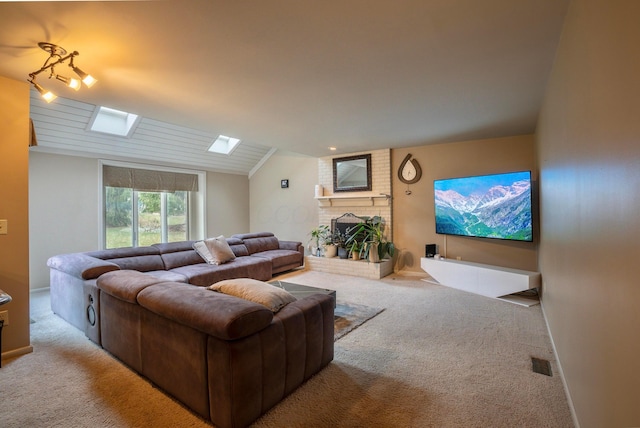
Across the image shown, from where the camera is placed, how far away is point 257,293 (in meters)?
1.97

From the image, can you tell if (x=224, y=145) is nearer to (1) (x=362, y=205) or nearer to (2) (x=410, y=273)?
(1) (x=362, y=205)

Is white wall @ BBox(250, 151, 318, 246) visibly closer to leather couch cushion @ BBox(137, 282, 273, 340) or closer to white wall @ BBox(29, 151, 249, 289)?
white wall @ BBox(29, 151, 249, 289)

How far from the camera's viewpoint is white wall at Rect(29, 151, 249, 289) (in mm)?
4270

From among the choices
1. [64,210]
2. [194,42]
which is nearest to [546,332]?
[194,42]

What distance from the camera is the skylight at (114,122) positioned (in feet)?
14.8

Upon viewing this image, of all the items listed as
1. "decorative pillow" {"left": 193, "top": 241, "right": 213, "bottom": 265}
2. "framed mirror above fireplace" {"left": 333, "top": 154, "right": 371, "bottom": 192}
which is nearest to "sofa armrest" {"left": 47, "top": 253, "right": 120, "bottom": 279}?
"decorative pillow" {"left": 193, "top": 241, "right": 213, "bottom": 265}

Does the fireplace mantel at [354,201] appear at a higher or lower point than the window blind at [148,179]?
lower

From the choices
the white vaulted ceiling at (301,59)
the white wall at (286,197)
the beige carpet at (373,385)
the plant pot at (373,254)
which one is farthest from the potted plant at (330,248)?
the beige carpet at (373,385)

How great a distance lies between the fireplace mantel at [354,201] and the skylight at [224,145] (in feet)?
7.05

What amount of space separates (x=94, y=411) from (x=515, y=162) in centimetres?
536

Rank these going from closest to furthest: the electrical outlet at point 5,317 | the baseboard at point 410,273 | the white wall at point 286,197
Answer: the electrical outlet at point 5,317 → the baseboard at point 410,273 → the white wall at point 286,197

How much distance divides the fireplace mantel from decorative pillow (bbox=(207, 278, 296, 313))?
12.5ft

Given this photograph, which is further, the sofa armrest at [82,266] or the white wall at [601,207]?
the sofa armrest at [82,266]

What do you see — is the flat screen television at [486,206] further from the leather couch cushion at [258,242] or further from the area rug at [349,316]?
the leather couch cushion at [258,242]
